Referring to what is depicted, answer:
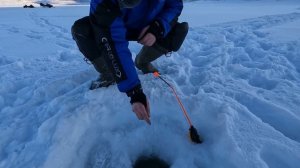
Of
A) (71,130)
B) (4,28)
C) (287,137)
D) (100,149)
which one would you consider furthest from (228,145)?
(4,28)

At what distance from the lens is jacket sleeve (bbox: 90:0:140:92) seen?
2211 mm

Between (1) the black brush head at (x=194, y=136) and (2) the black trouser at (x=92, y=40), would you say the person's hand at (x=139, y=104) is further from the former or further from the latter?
(2) the black trouser at (x=92, y=40)

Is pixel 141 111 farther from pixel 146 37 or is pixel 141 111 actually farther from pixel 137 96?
pixel 146 37

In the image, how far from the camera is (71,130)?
7.79ft

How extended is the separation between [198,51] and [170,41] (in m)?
1.39

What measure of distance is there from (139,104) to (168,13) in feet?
3.35

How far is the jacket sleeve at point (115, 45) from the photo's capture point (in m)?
2.21

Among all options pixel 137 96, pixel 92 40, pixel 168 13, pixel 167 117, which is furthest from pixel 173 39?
pixel 137 96

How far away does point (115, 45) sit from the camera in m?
2.26

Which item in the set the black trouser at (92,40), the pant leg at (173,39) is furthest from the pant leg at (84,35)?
the pant leg at (173,39)

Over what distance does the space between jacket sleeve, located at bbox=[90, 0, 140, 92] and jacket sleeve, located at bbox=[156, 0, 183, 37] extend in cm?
51

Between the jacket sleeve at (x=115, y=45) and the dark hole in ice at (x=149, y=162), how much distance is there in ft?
1.80

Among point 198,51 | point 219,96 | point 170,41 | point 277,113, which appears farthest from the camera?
point 198,51

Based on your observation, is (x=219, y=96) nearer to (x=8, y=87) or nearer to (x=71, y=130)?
(x=71, y=130)
